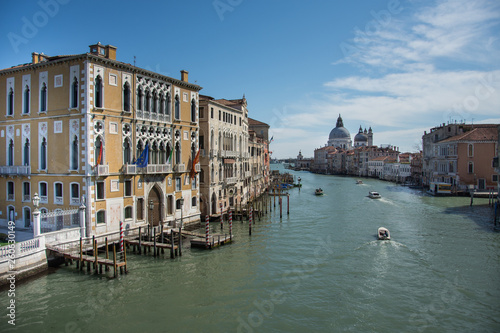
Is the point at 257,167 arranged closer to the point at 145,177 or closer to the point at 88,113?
the point at 145,177

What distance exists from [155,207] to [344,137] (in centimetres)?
14045

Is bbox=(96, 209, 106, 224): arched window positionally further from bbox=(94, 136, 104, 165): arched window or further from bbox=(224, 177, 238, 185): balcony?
bbox=(224, 177, 238, 185): balcony

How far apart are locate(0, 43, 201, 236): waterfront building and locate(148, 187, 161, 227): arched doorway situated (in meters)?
0.06

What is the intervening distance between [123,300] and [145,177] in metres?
8.51

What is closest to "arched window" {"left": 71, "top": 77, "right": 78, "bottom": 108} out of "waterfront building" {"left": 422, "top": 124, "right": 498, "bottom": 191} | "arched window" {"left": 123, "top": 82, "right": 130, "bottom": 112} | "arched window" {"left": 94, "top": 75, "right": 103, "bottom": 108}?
"arched window" {"left": 94, "top": 75, "right": 103, "bottom": 108}

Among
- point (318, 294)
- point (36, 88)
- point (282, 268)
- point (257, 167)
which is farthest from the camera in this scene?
point (257, 167)

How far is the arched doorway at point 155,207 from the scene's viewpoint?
65.7 feet

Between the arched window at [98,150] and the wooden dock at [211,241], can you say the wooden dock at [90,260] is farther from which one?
the wooden dock at [211,241]

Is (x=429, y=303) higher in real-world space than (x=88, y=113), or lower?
lower

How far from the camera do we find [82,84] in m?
16.6

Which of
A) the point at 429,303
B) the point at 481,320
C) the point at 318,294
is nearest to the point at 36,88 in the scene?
the point at 318,294

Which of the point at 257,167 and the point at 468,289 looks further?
the point at 257,167

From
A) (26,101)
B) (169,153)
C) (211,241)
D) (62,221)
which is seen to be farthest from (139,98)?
(211,241)

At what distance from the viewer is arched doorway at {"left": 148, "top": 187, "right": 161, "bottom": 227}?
788 inches
